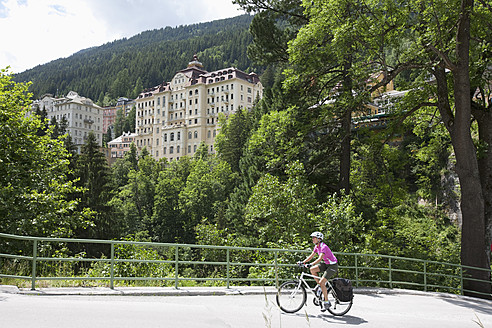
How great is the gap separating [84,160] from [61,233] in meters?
39.3

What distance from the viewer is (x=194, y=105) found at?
137 m

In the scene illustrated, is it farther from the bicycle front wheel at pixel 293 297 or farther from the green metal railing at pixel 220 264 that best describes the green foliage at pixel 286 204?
the bicycle front wheel at pixel 293 297

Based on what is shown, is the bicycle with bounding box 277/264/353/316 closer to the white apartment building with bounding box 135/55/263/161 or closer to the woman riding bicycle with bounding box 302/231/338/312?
the woman riding bicycle with bounding box 302/231/338/312

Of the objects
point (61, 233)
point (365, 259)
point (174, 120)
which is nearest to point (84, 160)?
point (61, 233)

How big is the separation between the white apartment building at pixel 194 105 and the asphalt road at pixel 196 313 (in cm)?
11608

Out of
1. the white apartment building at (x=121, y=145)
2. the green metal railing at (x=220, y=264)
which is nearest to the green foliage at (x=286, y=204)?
the green metal railing at (x=220, y=264)

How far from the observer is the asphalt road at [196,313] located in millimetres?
6832

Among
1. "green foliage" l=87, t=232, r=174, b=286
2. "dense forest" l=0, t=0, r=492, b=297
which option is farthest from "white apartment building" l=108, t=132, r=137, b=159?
"green foliage" l=87, t=232, r=174, b=286

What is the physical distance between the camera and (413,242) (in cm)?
2514

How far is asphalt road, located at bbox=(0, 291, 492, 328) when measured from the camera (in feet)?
22.4

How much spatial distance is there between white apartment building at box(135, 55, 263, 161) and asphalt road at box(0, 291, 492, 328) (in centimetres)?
11608

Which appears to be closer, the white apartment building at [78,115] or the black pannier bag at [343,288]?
the black pannier bag at [343,288]

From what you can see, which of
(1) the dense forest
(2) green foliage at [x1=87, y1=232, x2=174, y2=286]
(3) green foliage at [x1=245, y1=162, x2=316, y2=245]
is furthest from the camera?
(3) green foliage at [x1=245, y1=162, x2=316, y2=245]

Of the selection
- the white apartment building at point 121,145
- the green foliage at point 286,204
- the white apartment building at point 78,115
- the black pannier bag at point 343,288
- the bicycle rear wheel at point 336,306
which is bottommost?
the bicycle rear wheel at point 336,306
